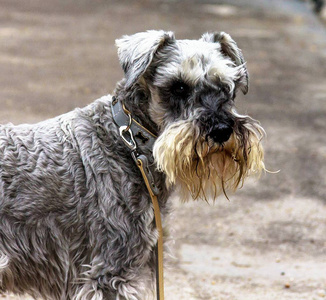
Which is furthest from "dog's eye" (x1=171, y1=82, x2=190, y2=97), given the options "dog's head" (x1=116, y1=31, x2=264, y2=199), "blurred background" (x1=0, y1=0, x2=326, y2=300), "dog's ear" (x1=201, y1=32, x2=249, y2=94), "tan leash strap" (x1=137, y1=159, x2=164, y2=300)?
"blurred background" (x1=0, y1=0, x2=326, y2=300)

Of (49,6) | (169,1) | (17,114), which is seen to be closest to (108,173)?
(17,114)

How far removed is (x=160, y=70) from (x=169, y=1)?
1356cm

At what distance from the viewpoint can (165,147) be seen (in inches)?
135

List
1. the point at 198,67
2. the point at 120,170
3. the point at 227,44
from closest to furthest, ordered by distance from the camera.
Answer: the point at 198,67
the point at 120,170
the point at 227,44

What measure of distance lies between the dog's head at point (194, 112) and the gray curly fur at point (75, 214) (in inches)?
11.2

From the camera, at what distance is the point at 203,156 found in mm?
3461

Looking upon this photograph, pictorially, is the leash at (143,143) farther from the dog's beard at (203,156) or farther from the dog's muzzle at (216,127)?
the dog's muzzle at (216,127)

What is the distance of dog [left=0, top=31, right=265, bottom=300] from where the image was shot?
3.51 meters

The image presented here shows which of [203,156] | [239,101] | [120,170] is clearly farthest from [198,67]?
[239,101]

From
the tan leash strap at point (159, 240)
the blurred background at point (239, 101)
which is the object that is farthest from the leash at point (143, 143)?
the blurred background at point (239, 101)

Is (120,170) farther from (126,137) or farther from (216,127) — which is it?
(216,127)

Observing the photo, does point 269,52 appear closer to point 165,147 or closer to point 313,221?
point 313,221

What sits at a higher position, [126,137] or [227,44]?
[227,44]

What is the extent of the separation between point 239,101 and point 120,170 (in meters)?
5.61
